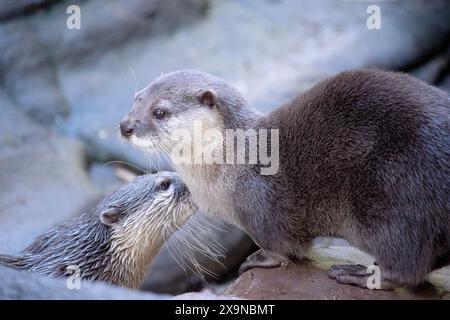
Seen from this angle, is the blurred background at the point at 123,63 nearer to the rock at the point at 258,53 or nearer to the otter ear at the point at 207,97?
the rock at the point at 258,53

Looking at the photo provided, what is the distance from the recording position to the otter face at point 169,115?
1719mm

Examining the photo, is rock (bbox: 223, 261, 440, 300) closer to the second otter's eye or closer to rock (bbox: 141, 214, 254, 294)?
the second otter's eye

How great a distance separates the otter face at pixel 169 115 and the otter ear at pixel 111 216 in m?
0.37

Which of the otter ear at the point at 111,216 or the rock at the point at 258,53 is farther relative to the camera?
the rock at the point at 258,53

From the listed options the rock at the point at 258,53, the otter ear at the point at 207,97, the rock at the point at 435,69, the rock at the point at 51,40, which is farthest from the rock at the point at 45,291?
the rock at the point at 435,69

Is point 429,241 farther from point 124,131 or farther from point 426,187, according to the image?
point 124,131

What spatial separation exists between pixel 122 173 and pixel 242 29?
78 centimetres

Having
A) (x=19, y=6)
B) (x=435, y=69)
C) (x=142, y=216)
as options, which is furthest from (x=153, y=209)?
(x=435, y=69)

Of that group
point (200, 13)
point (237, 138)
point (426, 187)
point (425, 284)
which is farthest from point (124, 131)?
point (200, 13)

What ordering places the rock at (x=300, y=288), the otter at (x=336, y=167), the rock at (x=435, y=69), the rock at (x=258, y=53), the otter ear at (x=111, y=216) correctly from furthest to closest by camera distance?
the rock at (x=435, y=69) → the rock at (x=258, y=53) → the otter ear at (x=111, y=216) → the rock at (x=300, y=288) → the otter at (x=336, y=167)

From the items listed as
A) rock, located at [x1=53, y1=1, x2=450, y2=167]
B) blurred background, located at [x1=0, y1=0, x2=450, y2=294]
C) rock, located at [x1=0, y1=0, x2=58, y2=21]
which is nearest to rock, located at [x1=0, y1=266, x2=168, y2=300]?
blurred background, located at [x1=0, y1=0, x2=450, y2=294]

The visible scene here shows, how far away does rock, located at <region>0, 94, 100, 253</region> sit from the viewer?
96.7 inches

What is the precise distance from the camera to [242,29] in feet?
9.19

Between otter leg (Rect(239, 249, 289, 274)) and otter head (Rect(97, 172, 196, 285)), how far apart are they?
0.26 meters
